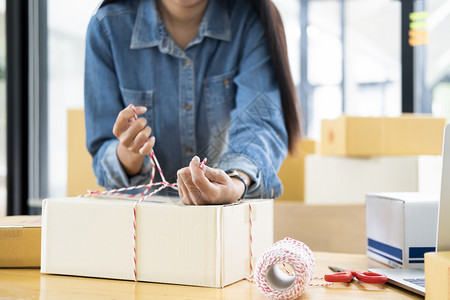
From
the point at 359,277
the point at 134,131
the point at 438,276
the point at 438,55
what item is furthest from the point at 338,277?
the point at 438,55

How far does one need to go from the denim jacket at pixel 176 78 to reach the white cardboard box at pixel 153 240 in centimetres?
37

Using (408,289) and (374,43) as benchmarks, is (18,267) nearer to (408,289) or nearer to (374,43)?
(408,289)

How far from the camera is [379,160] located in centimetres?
189

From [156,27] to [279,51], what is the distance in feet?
0.90

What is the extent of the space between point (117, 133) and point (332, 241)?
108 centimetres

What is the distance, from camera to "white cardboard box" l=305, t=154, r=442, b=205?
6.06 feet

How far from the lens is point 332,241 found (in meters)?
1.73

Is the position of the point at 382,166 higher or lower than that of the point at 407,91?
lower

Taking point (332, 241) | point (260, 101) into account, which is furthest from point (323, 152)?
point (260, 101)

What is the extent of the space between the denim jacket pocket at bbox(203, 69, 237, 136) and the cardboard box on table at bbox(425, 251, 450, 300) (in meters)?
0.63

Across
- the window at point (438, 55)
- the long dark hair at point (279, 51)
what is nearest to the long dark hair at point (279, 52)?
the long dark hair at point (279, 51)

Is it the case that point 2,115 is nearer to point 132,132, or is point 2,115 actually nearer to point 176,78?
point 176,78

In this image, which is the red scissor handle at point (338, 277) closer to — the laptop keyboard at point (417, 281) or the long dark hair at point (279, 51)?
the laptop keyboard at point (417, 281)

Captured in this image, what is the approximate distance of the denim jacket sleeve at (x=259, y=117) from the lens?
100 cm
